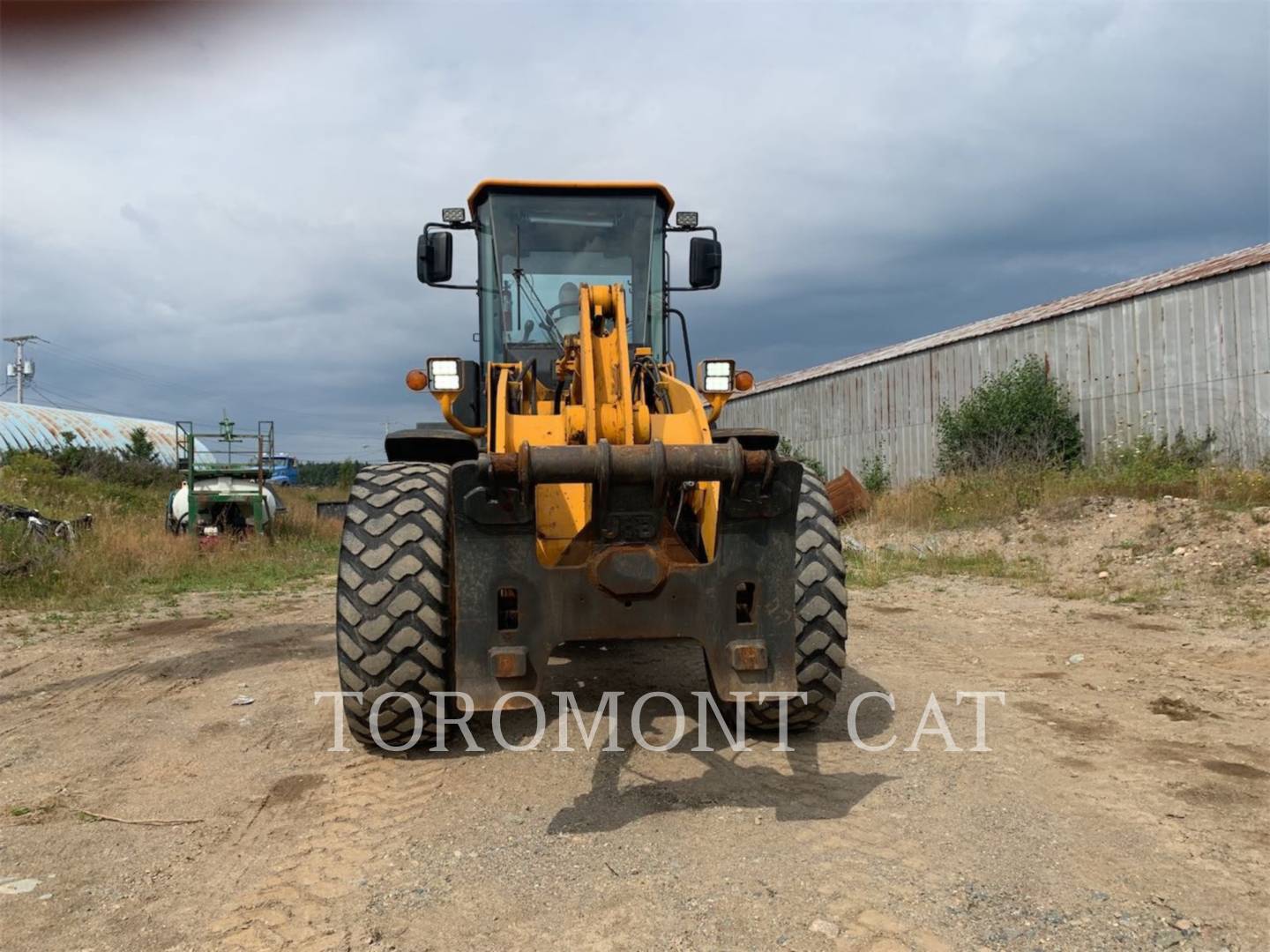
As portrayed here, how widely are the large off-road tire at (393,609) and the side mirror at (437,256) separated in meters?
2.01

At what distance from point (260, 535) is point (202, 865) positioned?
1247 centimetres

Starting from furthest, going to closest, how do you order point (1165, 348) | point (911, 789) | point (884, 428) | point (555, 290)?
point (884, 428), point (1165, 348), point (555, 290), point (911, 789)

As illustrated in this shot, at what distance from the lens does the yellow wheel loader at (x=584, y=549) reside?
3.26 metres

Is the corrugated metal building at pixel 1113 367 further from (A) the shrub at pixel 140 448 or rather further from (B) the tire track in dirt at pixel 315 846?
(A) the shrub at pixel 140 448

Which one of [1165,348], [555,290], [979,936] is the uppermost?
[1165,348]

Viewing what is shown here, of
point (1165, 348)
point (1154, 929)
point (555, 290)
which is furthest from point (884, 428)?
point (1154, 929)

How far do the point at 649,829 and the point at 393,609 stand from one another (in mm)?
1259

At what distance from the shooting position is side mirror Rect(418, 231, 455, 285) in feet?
17.5

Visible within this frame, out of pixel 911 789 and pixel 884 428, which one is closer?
pixel 911 789

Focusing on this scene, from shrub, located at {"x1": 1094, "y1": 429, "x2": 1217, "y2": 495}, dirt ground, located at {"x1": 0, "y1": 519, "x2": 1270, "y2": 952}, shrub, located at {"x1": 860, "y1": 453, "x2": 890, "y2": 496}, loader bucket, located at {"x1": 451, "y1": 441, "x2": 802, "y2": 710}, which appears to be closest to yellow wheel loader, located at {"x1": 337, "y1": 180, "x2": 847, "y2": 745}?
loader bucket, located at {"x1": 451, "y1": 441, "x2": 802, "y2": 710}

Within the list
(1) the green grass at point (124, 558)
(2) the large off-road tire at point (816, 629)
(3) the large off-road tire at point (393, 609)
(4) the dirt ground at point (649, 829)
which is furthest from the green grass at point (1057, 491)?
(3) the large off-road tire at point (393, 609)

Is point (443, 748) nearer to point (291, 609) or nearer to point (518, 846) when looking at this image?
point (518, 846)

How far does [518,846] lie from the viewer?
9.89 ft

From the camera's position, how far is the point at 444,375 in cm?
454
